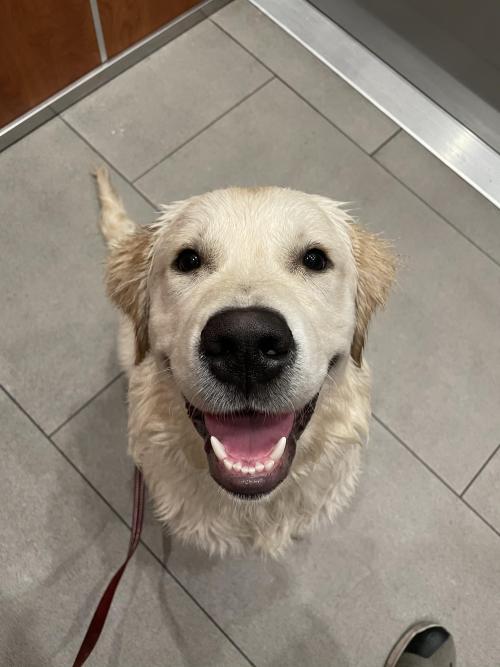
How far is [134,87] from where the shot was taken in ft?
9.08

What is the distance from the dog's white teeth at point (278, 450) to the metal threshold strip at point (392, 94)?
1.85m

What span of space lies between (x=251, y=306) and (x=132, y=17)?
2.04 metres

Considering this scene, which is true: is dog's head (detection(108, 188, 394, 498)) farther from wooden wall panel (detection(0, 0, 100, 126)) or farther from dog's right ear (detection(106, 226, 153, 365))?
wooden wall panel (detection(0, 0, 100, 126))

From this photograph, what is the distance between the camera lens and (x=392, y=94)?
2803 millimetres

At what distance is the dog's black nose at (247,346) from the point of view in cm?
114

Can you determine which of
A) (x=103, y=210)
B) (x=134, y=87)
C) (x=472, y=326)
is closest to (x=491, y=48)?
(x=472, y=326)

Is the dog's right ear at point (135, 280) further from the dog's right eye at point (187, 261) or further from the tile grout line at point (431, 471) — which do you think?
the tile grout line at point (431, 471)

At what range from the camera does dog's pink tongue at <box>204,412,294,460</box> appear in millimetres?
1360

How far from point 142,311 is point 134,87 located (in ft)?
5.28

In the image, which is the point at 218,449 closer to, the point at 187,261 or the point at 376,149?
the point at 187,261

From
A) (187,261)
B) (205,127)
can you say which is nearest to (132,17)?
(205,127)

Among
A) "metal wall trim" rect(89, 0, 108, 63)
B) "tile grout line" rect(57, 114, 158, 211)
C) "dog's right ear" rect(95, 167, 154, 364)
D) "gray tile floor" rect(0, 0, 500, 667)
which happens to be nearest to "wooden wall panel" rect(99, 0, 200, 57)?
"metal wall trim" rect(89, 0, 108, 63)

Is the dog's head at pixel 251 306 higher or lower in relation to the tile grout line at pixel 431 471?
higher

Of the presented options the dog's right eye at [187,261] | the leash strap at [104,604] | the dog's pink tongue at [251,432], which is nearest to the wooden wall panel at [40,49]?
the dog's right eye at [187,261]
